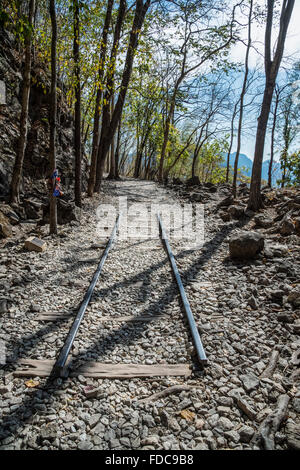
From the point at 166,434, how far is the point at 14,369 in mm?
1617

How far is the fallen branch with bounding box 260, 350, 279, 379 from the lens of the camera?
9.23ft

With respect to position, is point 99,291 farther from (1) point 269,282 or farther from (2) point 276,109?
(2) point 276,109

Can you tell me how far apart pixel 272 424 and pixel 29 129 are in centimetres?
1133

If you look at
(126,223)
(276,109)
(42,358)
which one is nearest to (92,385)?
(42,358)

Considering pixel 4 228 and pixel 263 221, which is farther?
pixel 263 221

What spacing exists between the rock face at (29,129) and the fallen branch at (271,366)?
24.9ft

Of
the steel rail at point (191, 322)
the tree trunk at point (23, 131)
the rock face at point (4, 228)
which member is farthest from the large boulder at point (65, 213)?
the steel rail at point (191, 322)

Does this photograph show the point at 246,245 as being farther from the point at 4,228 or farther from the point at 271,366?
the point at 4,228

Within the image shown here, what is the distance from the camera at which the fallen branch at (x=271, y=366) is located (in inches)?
111

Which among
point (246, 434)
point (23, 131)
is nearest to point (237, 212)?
point (23, 131)

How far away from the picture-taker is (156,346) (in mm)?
3234

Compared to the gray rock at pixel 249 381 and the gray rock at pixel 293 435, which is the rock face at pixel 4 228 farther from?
the gray rock at pixel 293 435

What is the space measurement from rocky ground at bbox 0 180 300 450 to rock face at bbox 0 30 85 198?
3688 millimetres

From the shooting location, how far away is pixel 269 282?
4.74 meters
